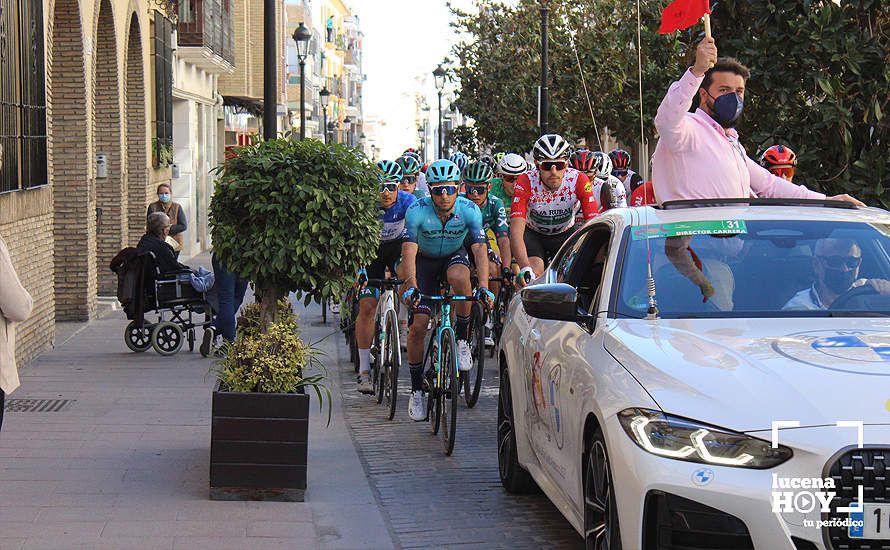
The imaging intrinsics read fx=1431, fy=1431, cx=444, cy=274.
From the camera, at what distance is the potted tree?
7750 millimetres

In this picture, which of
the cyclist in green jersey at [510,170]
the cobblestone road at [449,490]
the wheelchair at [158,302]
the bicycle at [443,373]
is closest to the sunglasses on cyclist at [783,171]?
the bicycle at [443,373]

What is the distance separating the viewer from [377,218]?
9.06 metres

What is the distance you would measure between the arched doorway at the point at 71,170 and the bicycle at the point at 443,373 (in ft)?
30.3

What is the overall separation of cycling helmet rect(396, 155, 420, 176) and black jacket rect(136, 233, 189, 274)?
2622mm

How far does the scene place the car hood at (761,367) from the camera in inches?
186

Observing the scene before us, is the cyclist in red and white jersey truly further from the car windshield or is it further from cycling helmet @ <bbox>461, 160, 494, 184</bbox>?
the car windshield

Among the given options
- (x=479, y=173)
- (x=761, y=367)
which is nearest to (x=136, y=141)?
(x=479, y=173)

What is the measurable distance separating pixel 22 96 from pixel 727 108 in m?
8.61

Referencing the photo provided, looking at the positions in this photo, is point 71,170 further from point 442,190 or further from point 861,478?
point 861,478

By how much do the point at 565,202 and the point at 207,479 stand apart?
570 cm

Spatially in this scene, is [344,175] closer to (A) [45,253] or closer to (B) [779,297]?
(B) [779,297]

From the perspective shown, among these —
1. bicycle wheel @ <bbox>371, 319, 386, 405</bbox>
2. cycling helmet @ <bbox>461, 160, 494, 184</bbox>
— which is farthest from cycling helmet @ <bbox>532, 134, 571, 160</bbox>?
bicycle wheel @ <bbox>371, 319, 386, 405</bbox>

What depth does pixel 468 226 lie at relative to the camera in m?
10.7

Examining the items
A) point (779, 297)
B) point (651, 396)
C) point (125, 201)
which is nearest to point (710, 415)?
point (651, 396)
